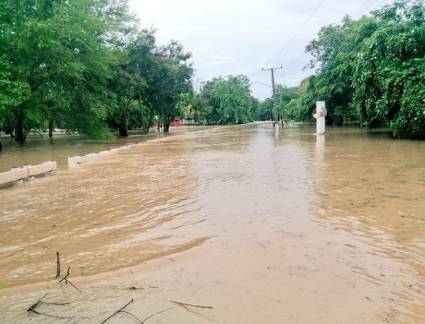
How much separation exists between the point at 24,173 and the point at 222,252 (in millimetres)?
7911

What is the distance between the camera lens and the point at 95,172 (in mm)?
10617

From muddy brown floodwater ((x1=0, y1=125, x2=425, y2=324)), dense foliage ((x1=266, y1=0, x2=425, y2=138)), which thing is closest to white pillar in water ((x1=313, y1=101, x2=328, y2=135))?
dense foliage ((x1=266, y1=0, x2=425, y2=138))

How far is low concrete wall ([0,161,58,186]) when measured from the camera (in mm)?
9016

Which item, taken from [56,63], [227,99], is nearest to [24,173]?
[56,63]

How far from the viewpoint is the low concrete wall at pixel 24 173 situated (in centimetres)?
902

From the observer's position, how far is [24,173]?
976 cm

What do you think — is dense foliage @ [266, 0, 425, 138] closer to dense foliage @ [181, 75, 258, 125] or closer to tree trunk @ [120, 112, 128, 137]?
tree trunk @ [120, 112, 128, 137]

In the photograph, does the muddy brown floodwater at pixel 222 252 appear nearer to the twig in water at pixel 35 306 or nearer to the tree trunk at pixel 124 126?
the twig in water at pixel 35 306

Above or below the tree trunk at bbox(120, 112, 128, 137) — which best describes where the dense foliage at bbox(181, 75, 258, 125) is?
above

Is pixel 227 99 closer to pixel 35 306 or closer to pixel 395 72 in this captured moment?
pixel 395 72

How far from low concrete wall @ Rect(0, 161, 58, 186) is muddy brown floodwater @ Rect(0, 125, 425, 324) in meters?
1.56

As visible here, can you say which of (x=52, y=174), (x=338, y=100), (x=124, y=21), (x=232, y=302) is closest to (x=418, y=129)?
(x=52, y=174)

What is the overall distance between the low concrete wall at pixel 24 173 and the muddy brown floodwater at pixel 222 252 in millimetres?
1556


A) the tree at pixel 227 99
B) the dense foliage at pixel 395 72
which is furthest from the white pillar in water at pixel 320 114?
the tree at pixel 227 99
